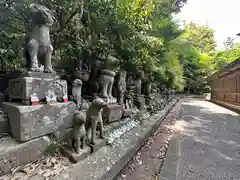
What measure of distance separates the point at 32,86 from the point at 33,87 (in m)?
0.01

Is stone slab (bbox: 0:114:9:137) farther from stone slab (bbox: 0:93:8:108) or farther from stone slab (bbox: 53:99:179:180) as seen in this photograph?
stone slab (bbox: 53:99:179:180)

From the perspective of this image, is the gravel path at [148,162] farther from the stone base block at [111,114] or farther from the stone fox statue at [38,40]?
the stone fox statue at [38,40]

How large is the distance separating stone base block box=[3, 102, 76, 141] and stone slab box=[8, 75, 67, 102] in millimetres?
107

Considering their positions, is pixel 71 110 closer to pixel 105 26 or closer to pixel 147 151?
pixel 147 151

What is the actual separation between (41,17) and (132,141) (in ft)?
6.37

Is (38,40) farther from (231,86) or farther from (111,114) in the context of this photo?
(231,86)

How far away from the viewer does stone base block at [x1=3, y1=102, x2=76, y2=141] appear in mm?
1341

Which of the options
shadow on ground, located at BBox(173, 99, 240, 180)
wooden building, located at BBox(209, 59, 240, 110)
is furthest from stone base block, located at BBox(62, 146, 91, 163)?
wooden building, located at BBox(209, 59, 240, 110)

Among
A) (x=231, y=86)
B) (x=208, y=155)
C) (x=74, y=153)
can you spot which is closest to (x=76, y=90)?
(x=74, y=153)

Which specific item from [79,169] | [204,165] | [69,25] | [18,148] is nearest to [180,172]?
[204,165]

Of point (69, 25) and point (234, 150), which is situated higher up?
point (69, 25)

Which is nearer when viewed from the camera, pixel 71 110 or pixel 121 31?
pixel 71 110

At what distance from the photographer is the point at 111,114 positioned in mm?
2439

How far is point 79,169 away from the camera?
1.36m
